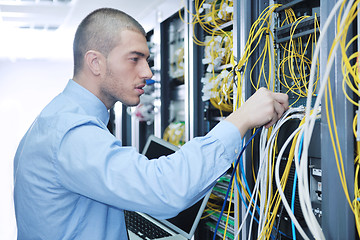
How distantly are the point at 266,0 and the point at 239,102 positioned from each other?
417 millimetres

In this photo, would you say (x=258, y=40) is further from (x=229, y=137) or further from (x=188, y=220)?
(x=188, y=220)

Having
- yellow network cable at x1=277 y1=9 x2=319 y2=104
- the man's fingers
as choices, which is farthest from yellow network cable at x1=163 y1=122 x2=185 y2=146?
the man's fingers

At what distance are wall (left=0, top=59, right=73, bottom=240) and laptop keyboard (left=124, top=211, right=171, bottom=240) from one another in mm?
4020

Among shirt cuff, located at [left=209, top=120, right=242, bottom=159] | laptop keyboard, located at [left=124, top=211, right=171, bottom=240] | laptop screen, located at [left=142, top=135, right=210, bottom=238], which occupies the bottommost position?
laptop keyboard, located at [left=124, top=211, right=171, bottom=240]

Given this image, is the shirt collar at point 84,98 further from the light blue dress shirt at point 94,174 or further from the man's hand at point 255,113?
the man's hand at point 255,113

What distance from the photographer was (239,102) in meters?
1.35

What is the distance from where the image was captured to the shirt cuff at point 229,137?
35.1 inches

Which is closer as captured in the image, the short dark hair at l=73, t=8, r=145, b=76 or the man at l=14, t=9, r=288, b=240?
the man at l=14, t=9, r=288, b=240

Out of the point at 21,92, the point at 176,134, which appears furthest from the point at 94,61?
the point at 21,92

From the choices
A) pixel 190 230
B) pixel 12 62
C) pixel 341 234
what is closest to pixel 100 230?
pixel 190 230

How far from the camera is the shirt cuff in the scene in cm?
89

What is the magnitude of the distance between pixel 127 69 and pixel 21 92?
4965 mm

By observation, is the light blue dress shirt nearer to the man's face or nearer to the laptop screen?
the man's face

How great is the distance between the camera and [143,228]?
173 centimetres
